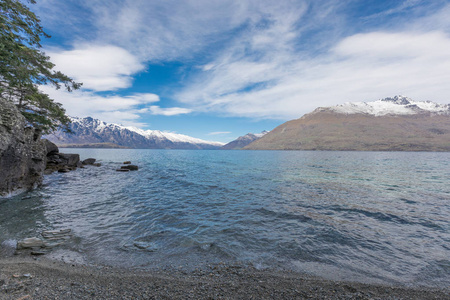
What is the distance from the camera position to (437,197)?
22.6 m

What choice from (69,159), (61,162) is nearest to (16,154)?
(61,162)

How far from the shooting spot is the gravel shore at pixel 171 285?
654cm

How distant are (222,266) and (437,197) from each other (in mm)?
29103

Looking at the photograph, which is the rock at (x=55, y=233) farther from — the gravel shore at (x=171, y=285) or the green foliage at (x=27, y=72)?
the green foliage at (x=27, y=72)

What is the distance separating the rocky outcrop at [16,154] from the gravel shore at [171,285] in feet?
46.4

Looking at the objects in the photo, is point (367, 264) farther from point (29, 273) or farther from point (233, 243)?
point (29, 273)

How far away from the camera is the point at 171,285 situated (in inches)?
283

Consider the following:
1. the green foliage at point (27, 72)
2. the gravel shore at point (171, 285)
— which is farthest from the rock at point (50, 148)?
the gravel shore at point (171, 285)

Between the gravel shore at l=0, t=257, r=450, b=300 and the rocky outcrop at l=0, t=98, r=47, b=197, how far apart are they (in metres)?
14.1

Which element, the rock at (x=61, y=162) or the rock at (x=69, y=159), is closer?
the rock at (x=61, y=162)

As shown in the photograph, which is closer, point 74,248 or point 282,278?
point 282,278

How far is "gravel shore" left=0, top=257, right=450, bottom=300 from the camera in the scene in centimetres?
654

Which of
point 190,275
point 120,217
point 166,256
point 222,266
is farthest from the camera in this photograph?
point 120,217

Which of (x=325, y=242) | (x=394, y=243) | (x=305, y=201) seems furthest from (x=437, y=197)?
(x=325, y=242)
